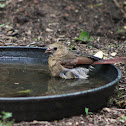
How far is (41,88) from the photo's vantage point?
3629 mm

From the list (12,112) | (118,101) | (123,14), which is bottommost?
(118,101)

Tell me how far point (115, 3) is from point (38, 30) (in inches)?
114

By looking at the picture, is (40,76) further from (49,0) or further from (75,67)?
(49,0)

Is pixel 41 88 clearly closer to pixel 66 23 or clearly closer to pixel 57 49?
pixel 57 49

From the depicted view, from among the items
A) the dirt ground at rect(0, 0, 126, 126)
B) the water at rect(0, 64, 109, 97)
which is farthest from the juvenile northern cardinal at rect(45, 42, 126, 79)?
the dirt ground at rect(0, 0, 126, 126)

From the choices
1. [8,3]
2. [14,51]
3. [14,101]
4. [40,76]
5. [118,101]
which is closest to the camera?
[14,101]

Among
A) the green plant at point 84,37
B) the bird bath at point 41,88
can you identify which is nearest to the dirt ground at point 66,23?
the green plant at point 84,37

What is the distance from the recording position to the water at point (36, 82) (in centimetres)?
350

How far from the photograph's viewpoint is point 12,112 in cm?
275

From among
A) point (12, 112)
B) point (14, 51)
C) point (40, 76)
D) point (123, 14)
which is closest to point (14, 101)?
point (12, 112)

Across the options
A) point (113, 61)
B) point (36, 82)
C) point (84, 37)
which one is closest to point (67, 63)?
point (36, 82)

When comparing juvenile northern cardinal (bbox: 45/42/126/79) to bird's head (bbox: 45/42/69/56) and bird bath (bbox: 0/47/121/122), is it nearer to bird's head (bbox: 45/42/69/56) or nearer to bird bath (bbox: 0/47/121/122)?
bird's head (bbox: 45/42/69/56)

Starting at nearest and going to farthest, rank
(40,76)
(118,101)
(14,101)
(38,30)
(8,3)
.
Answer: (14,101) < (118,101) < (40,76) < (38,30) < (8,3)

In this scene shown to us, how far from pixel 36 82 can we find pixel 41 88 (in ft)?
0.99
